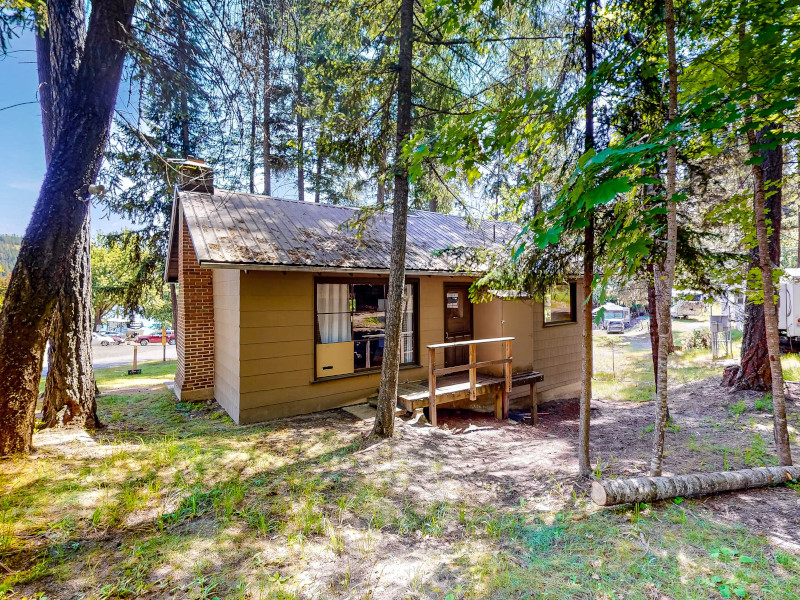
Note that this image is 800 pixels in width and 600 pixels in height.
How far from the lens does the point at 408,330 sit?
772 cm

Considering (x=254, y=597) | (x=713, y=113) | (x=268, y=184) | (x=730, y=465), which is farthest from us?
(x=268, y=184)

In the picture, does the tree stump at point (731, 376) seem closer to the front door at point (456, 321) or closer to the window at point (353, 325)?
the front door at point (456, 321)

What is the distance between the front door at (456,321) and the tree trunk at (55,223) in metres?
6.29

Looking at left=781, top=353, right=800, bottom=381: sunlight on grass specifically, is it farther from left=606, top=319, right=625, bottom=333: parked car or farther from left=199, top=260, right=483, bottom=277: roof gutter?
left=606, top=319, right=625, bottom=333: parked car

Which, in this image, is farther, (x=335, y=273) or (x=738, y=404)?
(x=738, y=404)

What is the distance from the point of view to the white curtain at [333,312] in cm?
673

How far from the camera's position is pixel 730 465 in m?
4.61

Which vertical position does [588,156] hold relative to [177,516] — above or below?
above

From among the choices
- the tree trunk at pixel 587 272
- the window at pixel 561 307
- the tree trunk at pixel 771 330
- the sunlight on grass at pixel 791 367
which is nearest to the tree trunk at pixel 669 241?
the tree trunk at pixel 587 272

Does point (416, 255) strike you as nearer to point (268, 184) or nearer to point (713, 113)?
point (713, 113)

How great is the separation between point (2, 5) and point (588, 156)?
23.9 feet

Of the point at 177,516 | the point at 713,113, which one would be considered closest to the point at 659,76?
the point at 713,113

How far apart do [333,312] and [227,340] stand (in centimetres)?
197

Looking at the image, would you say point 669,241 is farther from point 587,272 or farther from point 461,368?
point 461,368
